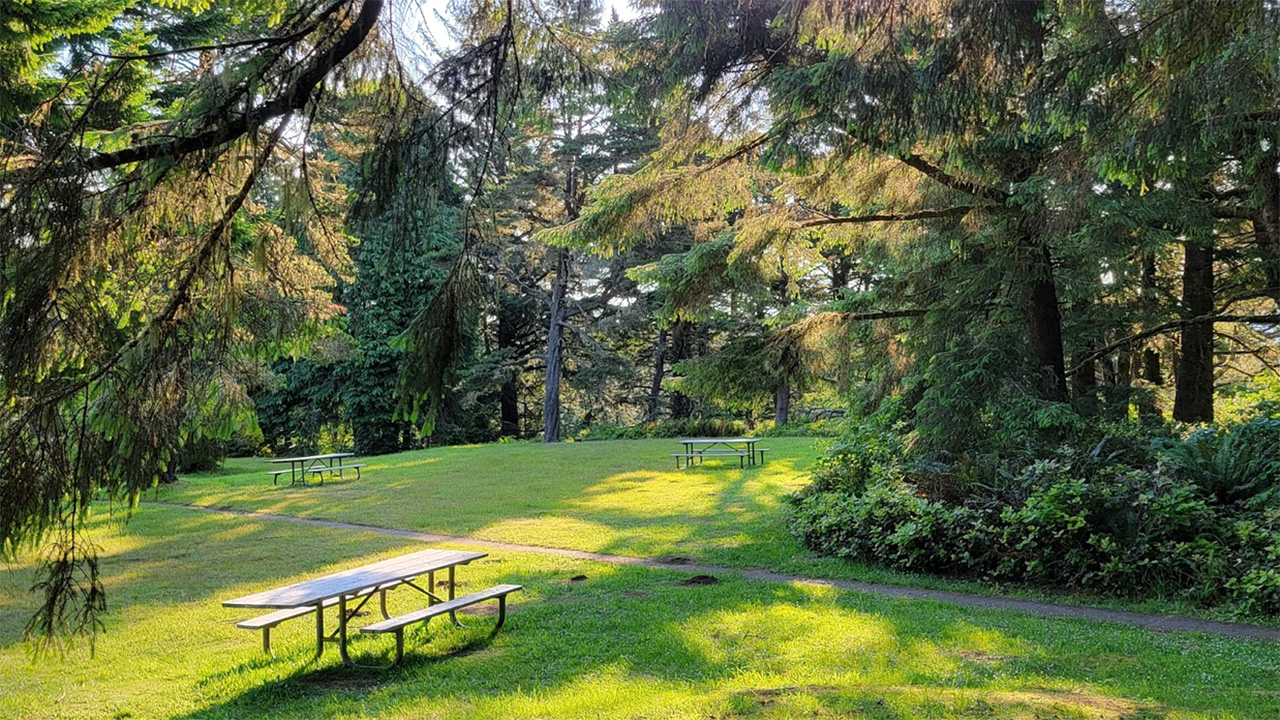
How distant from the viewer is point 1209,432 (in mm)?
9484

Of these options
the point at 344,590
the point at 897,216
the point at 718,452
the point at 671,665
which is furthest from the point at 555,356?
the point at 671,665

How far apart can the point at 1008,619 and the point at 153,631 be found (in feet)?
25.5

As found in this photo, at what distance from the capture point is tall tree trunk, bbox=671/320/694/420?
110 ft

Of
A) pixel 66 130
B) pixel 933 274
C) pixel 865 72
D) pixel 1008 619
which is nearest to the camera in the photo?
pixel 66 130

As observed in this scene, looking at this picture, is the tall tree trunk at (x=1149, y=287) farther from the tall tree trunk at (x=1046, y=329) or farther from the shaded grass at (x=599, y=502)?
the shaded grass at (x=599, y=502)

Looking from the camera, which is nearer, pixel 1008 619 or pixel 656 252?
pixel 1008 619

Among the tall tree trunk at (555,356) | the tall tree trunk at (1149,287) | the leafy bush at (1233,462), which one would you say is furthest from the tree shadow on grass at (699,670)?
the tall tree trunk at (555,356)

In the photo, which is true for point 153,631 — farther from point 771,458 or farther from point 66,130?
point 771,458

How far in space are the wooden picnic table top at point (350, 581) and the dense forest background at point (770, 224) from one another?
1.33m

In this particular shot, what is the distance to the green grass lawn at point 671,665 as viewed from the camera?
16.5 feet

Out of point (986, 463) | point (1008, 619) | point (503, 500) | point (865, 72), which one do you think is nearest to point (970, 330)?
point (986, 463)

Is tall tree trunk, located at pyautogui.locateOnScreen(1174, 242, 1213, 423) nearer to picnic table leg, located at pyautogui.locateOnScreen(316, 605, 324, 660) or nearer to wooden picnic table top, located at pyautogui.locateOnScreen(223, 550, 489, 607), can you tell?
wooden picnic table top, located at pyautogui.locateOnScreen(223, 550, 489, 607)

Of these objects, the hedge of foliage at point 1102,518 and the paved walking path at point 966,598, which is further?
the hedge of foliage at point 1102,518

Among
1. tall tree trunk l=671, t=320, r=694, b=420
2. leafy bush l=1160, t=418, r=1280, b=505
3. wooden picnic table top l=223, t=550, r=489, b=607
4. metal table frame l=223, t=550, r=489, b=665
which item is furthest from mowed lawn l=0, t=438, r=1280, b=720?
tall tree trunk l=671, t=320, r=694, b=420
